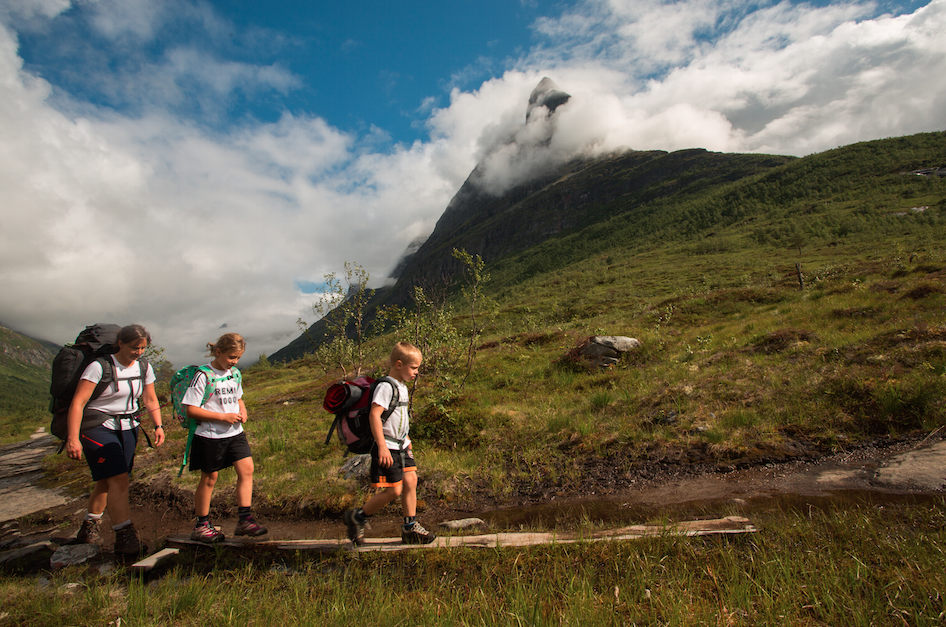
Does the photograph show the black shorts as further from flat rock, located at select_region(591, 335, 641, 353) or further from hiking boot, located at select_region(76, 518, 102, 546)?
flat rock, located at select_region(591, 335, 641, 353)

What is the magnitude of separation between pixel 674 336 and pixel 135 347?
15.9m

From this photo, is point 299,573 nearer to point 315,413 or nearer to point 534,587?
point 534,587

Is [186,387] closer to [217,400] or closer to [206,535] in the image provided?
[217,400]

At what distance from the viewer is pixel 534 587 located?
310 centimetres

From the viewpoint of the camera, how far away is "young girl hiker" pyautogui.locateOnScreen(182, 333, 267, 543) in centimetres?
474

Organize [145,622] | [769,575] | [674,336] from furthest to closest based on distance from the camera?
[674,336]
[769,575]
[145,622]

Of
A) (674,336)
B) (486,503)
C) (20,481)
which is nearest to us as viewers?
(486,503)

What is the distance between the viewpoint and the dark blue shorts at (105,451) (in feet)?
15.1

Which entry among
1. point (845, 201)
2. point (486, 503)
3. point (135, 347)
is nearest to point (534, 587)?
point (486, 503)

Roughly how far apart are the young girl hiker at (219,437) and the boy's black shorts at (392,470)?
1.71 metres

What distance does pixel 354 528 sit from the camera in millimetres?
4547

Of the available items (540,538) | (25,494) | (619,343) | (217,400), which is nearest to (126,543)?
(217,400)

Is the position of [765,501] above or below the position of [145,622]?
below

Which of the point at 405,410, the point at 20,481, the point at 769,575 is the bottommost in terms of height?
the point at 20,481
